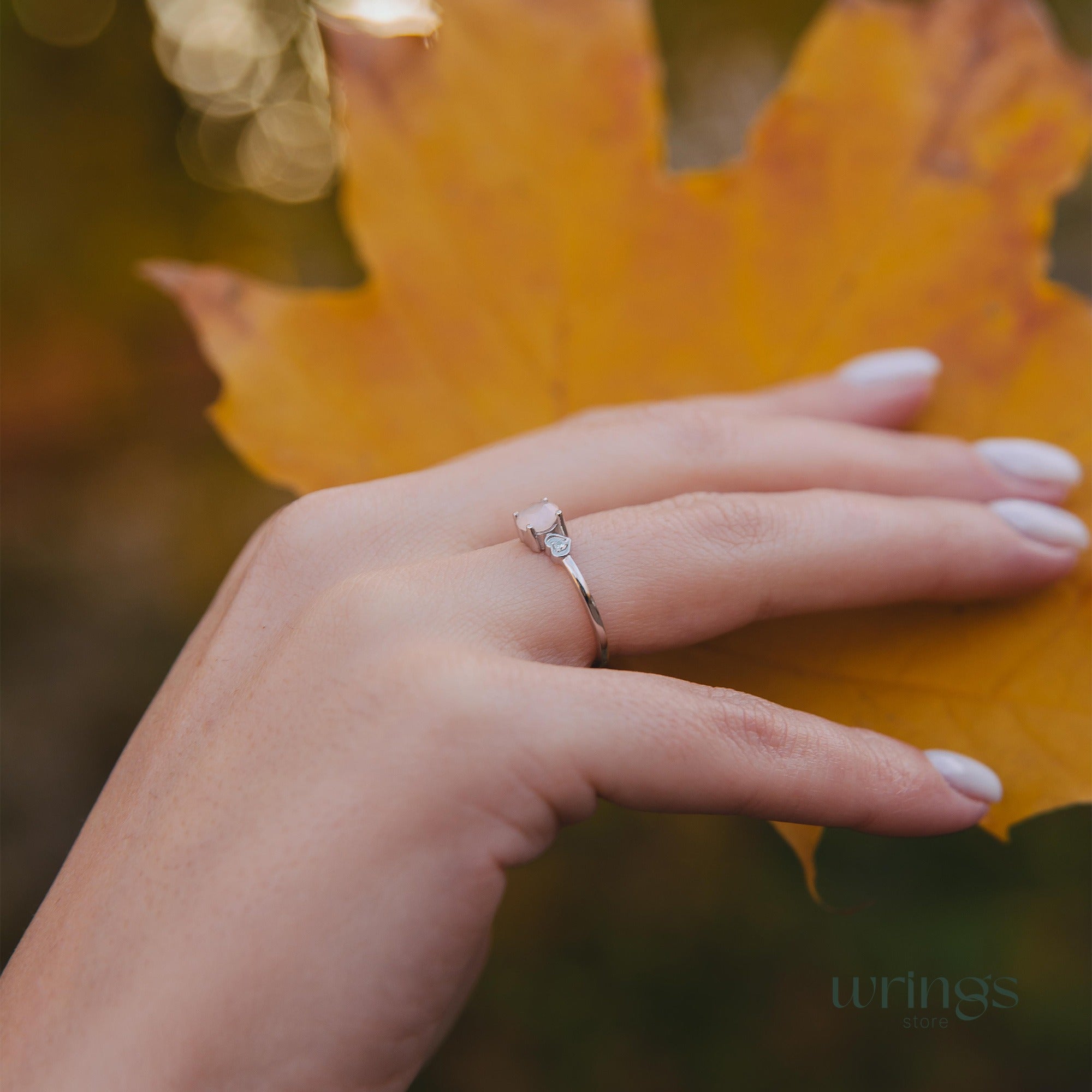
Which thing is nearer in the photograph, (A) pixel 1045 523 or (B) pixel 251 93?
(A) pixel 1045 523

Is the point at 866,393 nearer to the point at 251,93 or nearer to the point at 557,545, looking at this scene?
the point at 557,545

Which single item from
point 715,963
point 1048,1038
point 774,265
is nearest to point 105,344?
point 774,265

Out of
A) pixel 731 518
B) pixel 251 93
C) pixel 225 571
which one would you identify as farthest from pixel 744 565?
pixel 251 93

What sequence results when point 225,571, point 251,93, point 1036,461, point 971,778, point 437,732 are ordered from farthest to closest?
point 251,93
point 225,571
point 1036,461
point 971,778
point 437,732

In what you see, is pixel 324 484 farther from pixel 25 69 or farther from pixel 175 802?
pixel 25 69

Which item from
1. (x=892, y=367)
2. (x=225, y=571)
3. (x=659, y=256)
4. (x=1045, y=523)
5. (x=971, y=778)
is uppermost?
(x=659, y=256)

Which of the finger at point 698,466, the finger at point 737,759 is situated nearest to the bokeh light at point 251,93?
the finger at point 698,466
